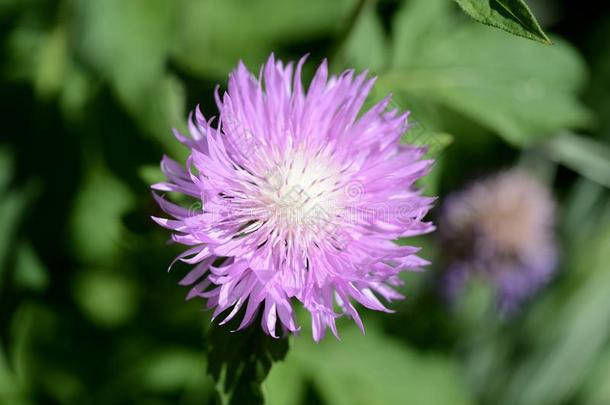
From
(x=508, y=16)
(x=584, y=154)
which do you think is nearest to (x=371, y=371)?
(x=584, y=154)

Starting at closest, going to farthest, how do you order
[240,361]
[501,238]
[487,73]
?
[240,361] → [487,73] → [501,238]

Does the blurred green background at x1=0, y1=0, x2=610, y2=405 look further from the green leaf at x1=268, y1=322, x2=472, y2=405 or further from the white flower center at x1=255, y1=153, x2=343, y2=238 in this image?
the white flower center at x1=255, y1=153, x2=343, y2=238

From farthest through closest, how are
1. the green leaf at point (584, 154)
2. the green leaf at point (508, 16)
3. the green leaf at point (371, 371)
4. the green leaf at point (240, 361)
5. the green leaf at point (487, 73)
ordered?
the green leaf at point (584, 154) < the green leaf at point (371, 371) < the green leaf at point (487, 73) < the green leaf at point (240, 361) < the green leaf at point (508, 16)

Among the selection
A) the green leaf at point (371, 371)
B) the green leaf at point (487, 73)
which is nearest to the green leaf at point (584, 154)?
the green leaf at point (487, 73)

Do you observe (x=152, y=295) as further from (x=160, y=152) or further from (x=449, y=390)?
(x=449, y=390)

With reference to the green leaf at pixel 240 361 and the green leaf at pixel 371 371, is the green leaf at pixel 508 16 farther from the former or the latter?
the green leaf at pixel 371 371

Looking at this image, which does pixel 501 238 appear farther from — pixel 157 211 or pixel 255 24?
pixel 157 211

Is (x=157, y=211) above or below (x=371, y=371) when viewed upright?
above
